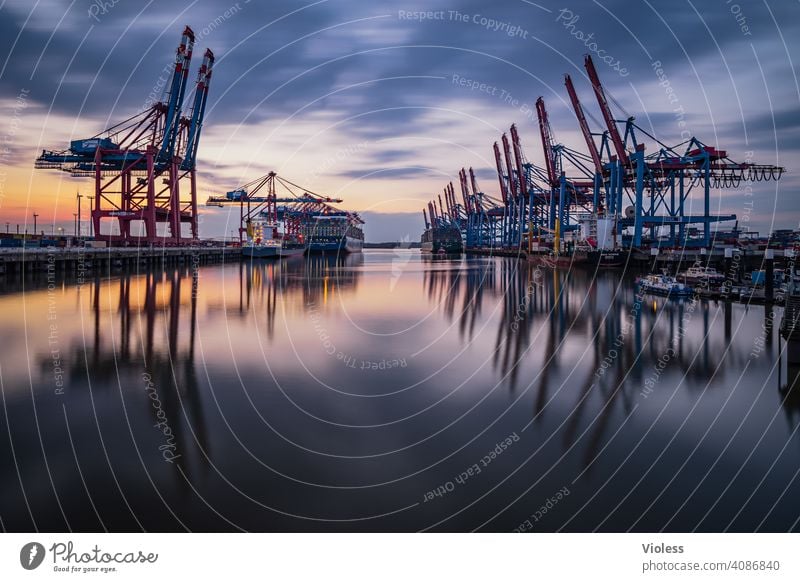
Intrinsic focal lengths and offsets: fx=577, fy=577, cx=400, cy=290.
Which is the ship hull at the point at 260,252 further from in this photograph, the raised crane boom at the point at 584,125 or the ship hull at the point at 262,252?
the raised crane boom at the point at 584,125

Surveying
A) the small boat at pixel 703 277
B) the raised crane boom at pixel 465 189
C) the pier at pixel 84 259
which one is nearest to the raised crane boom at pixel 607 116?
the small boat at pixel 703 277

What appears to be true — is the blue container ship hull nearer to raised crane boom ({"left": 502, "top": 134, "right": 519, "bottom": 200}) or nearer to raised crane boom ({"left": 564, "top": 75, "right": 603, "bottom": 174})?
raised crane boom ({"left": 502, "top": 134, "right": 519, "bottom": 200})

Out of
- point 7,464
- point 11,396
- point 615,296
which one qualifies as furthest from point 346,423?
point 615,296

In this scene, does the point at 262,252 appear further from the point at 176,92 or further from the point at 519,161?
the point at 519,161

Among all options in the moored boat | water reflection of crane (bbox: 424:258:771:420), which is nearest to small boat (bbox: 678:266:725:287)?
water reflection of crane (bbox: 424:258:771:420)

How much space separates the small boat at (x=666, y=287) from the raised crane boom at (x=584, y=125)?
79.3 ft

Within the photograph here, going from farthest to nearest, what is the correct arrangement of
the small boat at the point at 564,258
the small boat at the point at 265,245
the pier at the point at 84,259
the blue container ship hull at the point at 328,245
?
the blue container ship hull at the point at 328,245 → the small boat at the point at 265,245 → the small boat at the point at 564,258 → the pier at the point at 84,259

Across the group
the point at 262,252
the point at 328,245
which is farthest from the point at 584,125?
the point at 328,245

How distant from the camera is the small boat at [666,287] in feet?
73.2

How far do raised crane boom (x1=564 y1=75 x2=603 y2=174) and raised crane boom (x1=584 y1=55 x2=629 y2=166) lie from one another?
2.93 m

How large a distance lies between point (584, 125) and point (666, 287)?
29581 millimetres

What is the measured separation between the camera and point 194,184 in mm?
56688

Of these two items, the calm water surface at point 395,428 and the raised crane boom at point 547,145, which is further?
the raised crane boom at point 547,145

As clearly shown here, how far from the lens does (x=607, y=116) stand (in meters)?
43.7
